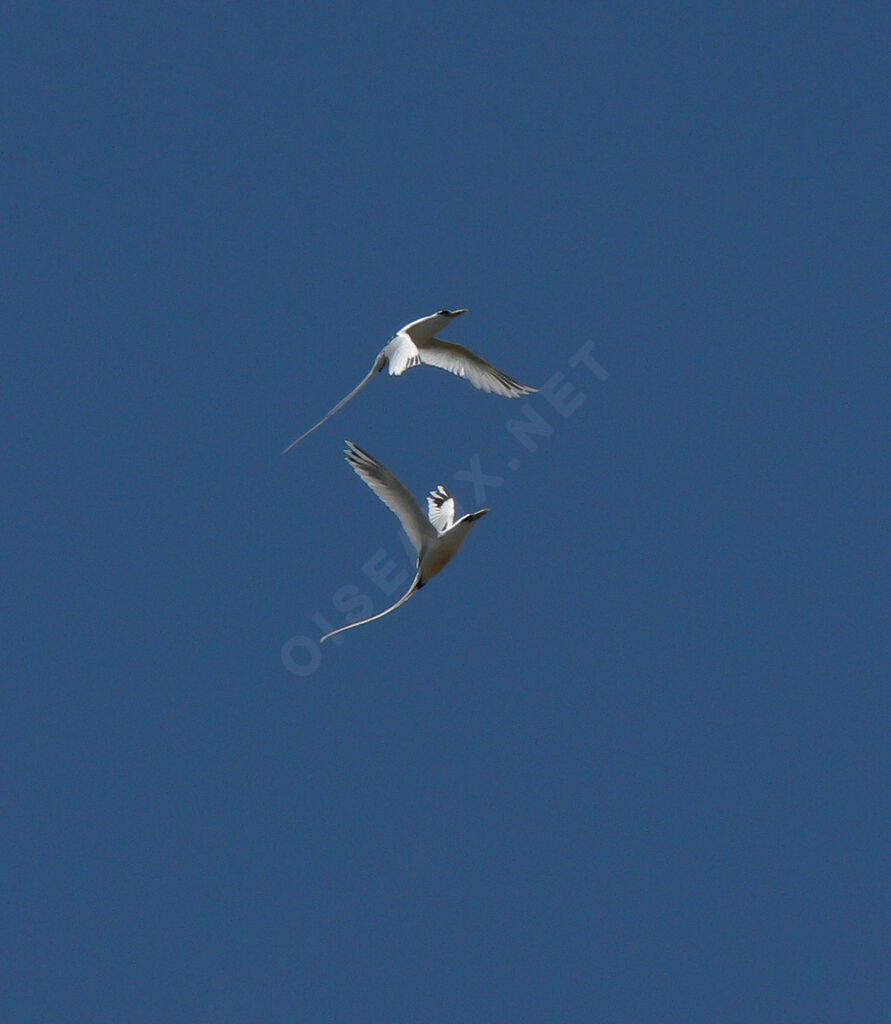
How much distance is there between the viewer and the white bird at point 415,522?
18719 mm

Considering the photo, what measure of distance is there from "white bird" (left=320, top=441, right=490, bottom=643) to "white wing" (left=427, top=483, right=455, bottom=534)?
1.18 m

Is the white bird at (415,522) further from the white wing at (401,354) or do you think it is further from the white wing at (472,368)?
the white wing at (472,368)

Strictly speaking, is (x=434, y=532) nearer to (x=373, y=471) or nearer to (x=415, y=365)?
(x=373, y=471)

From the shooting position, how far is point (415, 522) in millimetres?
18766

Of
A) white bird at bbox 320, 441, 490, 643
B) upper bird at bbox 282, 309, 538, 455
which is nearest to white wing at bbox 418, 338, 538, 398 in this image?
upper bird at bbox 282, 309, 538, 455

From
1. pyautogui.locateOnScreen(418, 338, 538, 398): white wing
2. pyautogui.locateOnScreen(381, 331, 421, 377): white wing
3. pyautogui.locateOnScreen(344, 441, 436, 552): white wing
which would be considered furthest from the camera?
pyautogui.locateOnScreen(418, 338, 538, 398): white wing

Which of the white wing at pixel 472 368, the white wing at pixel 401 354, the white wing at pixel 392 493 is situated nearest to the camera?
the white wing at pixel 392 493

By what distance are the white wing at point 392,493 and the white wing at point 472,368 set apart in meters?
3.90

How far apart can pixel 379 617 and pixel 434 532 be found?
50.7 inches

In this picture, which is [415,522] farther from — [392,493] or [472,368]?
[472,368]

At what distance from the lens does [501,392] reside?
22.3 meters

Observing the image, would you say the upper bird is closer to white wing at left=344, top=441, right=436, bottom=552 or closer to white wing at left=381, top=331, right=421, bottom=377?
white wing at left=381, top=331, right=421, bottom=377

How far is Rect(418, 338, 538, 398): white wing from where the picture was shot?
73.0 ft

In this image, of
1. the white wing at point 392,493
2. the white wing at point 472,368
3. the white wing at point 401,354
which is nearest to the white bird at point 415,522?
the white wing at point 392,493
